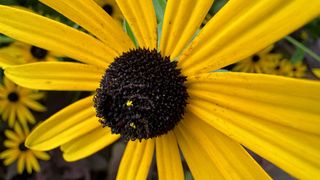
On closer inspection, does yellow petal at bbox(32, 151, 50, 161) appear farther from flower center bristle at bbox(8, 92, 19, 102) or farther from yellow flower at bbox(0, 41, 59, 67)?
yellow flower at bbox(0, 41, 59, 67)

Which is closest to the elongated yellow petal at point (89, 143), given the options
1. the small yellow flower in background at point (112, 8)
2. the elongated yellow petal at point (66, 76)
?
the elongated yellow petal at point (66, 76)

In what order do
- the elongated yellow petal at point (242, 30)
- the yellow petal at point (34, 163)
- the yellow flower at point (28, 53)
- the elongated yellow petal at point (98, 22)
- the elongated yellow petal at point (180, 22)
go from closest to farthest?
the elongated yellow petal at point (242, 30) → the elongated yellow petal at point (180, 22) → the elongated yellow petal at point (98, 22) → the yellow flower at point (28, 53) → the yellow petal at point (34, 163)

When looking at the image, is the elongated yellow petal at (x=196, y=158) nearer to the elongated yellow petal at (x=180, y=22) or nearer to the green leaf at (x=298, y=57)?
→ the elongated yellow petal at (x=180, y=22)

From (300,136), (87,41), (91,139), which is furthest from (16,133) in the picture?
(300,136)

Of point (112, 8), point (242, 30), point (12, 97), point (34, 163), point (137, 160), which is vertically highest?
point (112, 8)

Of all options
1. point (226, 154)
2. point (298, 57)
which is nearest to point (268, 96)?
point (226, 154)

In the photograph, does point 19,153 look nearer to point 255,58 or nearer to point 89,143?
point 89,143

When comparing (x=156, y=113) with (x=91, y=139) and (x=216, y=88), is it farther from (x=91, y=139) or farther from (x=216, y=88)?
(x=91, y=139)
